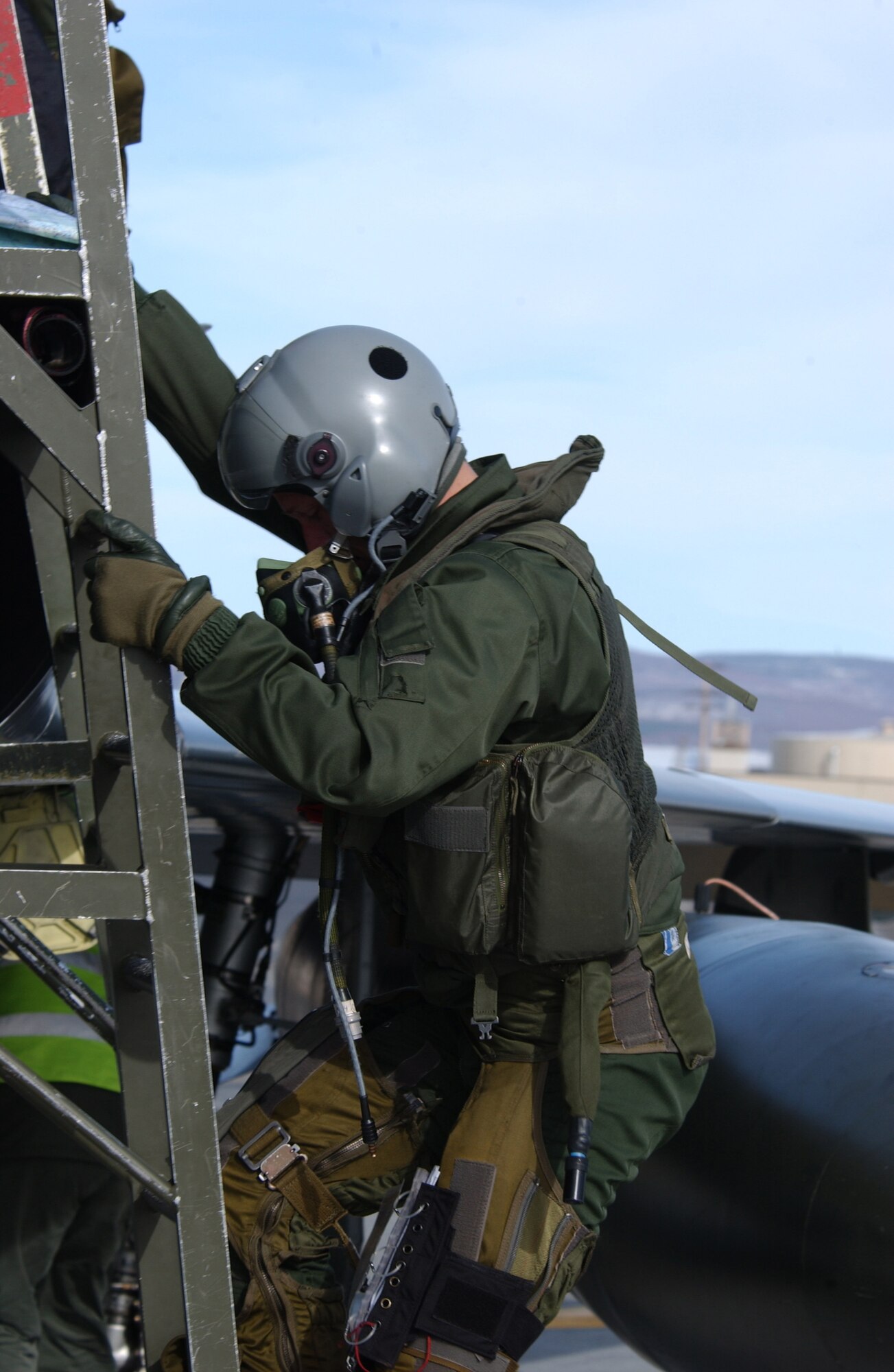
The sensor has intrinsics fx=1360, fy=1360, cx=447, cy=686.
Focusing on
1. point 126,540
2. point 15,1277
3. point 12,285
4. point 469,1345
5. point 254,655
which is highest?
point 12,285

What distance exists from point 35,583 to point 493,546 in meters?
1.57

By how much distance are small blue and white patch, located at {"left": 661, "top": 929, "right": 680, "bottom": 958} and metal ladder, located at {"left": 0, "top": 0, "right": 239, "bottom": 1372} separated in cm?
100

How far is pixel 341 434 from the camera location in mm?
2715

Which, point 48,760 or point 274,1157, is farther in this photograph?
point 274,1157

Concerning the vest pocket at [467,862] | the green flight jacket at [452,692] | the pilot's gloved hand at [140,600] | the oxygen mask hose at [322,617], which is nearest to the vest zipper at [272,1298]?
the green flight jacket at [452,692]

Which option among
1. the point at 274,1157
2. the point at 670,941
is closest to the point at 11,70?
the point at 670,941

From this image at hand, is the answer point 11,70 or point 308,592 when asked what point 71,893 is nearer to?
point 308,592

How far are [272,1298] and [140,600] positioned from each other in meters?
1.56

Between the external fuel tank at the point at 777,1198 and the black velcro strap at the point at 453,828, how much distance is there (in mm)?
1240

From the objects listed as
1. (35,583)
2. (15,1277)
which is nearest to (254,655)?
(35,583)

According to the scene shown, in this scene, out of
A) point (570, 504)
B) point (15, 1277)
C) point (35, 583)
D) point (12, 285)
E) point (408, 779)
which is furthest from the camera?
point (15, 1277)

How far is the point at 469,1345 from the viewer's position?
8.15 feet

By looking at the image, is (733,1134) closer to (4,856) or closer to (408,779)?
(408,779)

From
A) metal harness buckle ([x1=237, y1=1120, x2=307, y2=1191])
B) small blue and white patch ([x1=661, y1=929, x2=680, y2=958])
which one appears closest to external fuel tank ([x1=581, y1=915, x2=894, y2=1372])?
small blue and white patch ([x1=661, y1=929, x2=680, y2=958])
